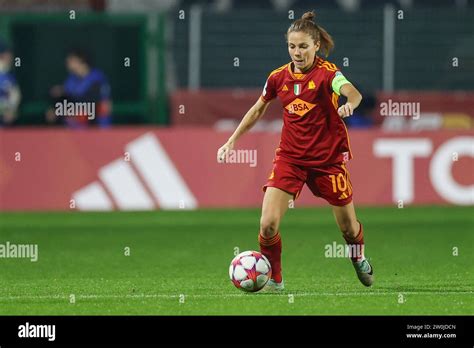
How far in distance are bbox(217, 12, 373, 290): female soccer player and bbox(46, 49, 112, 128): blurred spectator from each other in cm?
1103

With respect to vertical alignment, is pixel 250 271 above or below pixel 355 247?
below

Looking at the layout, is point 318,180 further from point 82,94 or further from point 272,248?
point 82,94

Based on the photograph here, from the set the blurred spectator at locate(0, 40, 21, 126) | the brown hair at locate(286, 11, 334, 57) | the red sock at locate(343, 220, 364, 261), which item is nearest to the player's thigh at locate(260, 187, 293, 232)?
the red sock at locate(343, 220, 364, 261)

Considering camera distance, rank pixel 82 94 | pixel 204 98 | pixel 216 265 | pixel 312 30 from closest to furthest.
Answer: pixel 312 30 < pixel 216 265 < pixel 82 94 < pixel 204 98

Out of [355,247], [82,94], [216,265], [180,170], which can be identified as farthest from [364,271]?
[82,94]

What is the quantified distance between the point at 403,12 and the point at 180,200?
698 cm

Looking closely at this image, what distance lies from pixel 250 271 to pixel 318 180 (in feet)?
3.23

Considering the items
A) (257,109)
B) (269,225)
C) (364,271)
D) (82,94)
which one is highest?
(82,94)

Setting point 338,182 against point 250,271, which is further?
point 338,182

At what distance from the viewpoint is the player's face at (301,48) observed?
470 inches

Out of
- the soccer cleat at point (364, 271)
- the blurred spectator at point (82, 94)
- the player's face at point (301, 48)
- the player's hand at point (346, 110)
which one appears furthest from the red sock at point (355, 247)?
the blurred spectator at point (82, 94)

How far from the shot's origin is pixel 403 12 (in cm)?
2608

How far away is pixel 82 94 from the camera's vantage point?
77.7 feet

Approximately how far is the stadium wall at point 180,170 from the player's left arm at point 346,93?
358 inches
